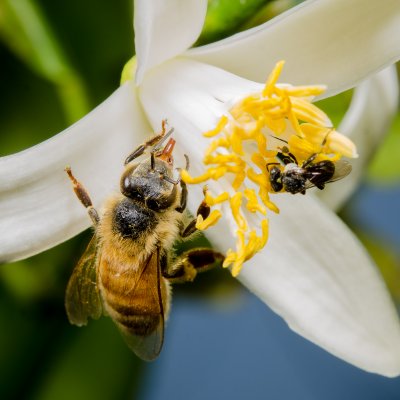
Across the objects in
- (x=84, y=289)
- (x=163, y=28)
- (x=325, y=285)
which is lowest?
(x=325, y=285)

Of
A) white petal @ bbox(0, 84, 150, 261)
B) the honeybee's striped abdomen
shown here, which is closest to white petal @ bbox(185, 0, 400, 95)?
white petal @ bbox(0, 84, 150, 261)

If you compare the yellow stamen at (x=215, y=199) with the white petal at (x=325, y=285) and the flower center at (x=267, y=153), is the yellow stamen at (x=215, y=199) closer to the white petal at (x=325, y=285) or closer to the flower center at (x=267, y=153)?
the flower center at (x=267, y=153)

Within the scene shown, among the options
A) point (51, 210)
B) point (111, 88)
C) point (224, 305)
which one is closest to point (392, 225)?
point (224, 305)

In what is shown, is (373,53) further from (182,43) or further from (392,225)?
(392,225)

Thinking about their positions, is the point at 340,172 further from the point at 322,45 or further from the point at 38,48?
the point at 38,48

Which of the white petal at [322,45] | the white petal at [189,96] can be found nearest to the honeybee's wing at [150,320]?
the white petal at [189,96]

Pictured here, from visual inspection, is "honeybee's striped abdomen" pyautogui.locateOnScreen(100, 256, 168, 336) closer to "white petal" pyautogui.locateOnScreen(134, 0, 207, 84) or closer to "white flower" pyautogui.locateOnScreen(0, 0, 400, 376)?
"white flower" pyautogui.locateOnScreen(0, 0, 400, 376)

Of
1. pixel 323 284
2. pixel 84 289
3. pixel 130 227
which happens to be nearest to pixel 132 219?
pixel 130 227
